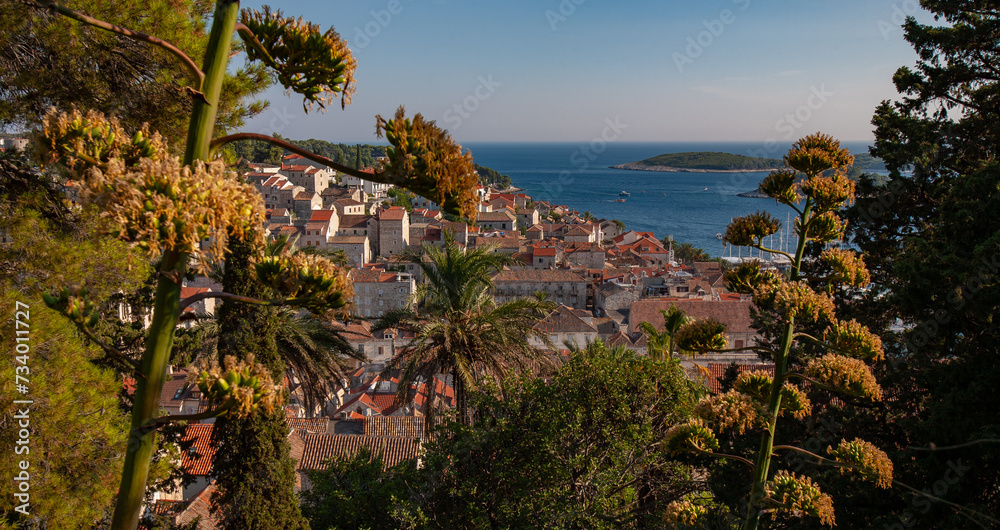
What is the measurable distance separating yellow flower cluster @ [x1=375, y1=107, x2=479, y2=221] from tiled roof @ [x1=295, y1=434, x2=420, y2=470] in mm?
16991

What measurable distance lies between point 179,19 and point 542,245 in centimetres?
6549

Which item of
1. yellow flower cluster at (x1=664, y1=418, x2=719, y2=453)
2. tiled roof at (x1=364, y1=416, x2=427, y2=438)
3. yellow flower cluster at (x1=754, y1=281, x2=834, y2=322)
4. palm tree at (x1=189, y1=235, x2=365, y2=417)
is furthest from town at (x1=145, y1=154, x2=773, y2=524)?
yellow flower cluster at (x1=754, y1=281, x2=834, y2=322)

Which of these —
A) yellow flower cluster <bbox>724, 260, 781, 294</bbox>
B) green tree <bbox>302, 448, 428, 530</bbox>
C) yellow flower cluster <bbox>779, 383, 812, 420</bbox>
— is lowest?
green tree <bbox>302, 448, 428, 530</bbox>

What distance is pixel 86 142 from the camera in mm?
2137

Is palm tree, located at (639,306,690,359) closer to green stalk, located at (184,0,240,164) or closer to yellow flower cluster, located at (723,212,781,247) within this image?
yellow flower cluster, located at (723,212,781,247)

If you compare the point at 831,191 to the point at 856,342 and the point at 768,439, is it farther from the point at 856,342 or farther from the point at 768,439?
the point at 768,439

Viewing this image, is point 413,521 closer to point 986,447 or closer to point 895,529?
point 895,529

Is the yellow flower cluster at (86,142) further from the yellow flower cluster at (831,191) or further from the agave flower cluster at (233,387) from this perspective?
the yellow flower cluster at (831,191)

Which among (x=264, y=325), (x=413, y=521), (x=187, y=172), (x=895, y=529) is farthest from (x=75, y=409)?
(x=895, y=529)

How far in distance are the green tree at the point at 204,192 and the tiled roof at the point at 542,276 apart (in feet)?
179

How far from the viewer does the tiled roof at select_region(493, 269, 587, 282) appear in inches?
2292

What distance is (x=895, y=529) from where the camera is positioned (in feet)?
26.4

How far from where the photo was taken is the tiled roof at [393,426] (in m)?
22.7

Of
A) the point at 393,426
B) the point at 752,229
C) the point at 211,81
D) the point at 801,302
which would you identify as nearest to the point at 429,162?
the point at 211,81
